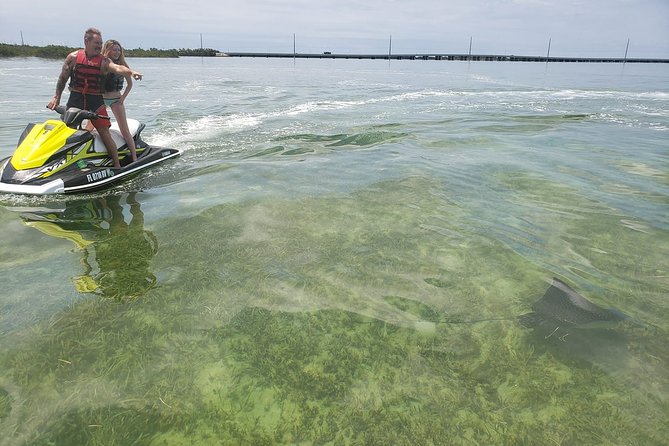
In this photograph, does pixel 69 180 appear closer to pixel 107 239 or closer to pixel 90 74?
pixel 90 74

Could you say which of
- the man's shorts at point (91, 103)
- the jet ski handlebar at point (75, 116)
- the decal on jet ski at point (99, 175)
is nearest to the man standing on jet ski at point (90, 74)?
the man's shorts at point (91, 103)

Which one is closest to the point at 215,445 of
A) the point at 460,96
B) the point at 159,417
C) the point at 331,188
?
the point at 159,417

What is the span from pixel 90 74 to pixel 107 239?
2799mm

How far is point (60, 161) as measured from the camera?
568 centimetres

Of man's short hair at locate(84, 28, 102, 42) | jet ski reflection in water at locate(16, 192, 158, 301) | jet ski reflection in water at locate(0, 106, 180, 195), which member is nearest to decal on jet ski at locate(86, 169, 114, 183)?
jet ski reflection in water at locate(0, 106, 180, 195)

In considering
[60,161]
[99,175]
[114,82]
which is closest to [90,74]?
[114,82]

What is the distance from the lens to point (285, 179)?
677 centimetres

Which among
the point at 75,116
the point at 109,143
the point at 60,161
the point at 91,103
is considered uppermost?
the point at 91,103

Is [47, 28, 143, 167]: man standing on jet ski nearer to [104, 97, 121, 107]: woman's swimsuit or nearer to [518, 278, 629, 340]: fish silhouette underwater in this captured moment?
[104, 97, 121, 107]: woman's swimsuit

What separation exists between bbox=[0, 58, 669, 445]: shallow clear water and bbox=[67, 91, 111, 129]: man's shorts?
41.2 inches

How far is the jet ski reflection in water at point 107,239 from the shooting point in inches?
139

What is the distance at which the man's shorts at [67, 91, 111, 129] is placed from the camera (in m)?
5.82

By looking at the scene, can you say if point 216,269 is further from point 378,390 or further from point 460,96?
point 460,96

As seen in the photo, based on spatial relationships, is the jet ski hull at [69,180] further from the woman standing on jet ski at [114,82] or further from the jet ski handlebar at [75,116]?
the woman standing on jet ski at [114,82]
